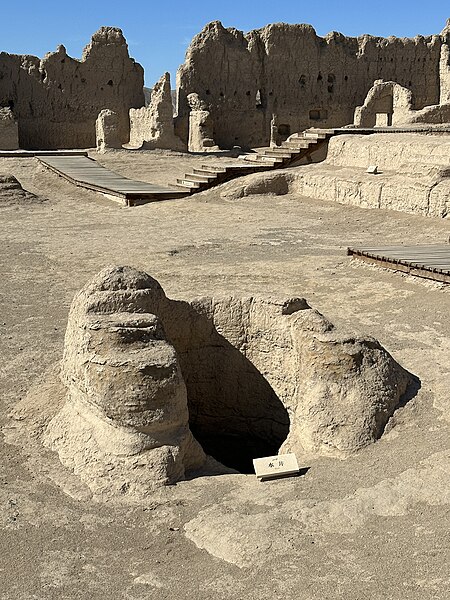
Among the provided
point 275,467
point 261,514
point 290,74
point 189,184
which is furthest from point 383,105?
point 261,514

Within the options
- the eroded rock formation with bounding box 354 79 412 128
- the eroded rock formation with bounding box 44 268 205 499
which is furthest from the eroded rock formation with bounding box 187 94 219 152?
the eroded rock formation with bounding box 44 268 205 499

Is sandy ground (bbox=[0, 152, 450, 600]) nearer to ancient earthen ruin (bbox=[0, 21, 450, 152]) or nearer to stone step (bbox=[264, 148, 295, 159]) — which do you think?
stone step (bbox=[264, 148, 295, 159])

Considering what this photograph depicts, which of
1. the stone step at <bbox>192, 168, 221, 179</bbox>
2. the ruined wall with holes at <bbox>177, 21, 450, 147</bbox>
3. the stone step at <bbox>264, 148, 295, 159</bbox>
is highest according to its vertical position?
the ruined wall with holes at <bbox>177, 21, 450, 147</bbox>

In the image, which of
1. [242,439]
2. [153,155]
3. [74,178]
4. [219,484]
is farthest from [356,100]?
[219,484]

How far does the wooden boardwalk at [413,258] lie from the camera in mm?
8344

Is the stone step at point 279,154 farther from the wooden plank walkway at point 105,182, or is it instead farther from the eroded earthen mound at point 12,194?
the eroded earthen mound at point 12,194

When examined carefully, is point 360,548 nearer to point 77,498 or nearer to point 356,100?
point 77,498

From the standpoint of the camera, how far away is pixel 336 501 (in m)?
3.87

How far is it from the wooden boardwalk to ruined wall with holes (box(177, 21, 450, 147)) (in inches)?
676

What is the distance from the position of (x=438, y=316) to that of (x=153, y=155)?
16259 mm

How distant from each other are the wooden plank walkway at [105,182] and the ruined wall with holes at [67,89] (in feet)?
14.6

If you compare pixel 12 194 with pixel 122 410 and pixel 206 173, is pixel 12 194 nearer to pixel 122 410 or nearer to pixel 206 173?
pixel 206 173

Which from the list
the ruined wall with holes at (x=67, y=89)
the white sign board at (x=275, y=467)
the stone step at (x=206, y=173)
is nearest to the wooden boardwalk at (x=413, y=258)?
the white sign board at (x=275, y=467)

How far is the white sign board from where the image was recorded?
428 centimetres
